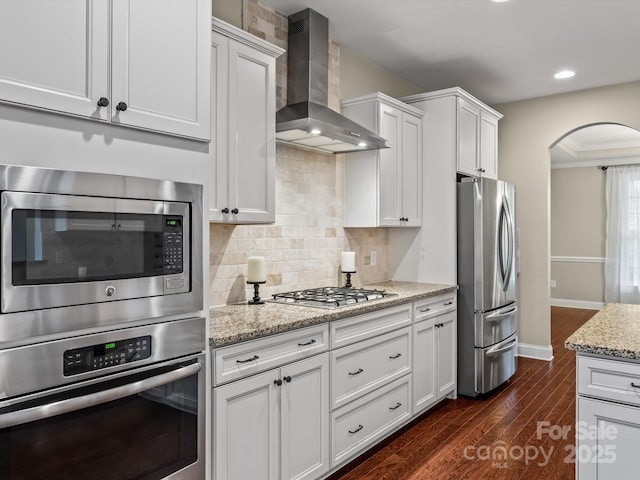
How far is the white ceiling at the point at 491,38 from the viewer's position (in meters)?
3.12

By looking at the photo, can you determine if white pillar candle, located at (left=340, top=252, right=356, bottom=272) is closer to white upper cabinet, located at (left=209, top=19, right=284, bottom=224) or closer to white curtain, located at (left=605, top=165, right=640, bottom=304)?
white upper cabinet, located at (left=209, top=19, right=284, bottom=224)

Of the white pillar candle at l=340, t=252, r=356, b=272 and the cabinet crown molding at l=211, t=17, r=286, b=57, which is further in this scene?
the white pillar candle at l=340, t=252, r=356, b=272

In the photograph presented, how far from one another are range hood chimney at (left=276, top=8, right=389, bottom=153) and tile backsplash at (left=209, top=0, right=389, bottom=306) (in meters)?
0.08

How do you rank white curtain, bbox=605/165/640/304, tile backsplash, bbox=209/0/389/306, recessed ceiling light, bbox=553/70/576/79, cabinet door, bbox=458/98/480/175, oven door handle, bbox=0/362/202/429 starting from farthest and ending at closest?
white curtain, bbox=605/165/640/304 → recessed ceiling light, bbox=553/70/576/79 → cabinet door, bbox=458/98/480/175 → tile backsplash, bbox=209/0/389/306 → oven door handle, bbox=0/362/202/429

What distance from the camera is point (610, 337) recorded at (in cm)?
207

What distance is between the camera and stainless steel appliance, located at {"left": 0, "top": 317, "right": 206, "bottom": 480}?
1341mm

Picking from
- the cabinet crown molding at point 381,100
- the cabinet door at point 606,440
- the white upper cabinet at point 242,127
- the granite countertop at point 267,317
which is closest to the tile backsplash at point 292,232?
the cabinet crown molding at point 381,100

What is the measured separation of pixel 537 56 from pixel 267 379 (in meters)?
3.56

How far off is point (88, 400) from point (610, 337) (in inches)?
82.6

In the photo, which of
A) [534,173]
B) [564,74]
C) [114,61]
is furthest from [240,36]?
[534,173]

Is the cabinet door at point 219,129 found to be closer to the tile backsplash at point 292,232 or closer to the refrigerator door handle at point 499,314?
the tile backsplash at point 292,232

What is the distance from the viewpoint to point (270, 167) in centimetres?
259

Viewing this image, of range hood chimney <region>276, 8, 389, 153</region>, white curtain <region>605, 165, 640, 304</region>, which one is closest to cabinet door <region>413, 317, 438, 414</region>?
range hood chimney <region>276, 8, 389, 153</region>

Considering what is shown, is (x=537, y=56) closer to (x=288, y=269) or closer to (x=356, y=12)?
(x=356, y=12)
